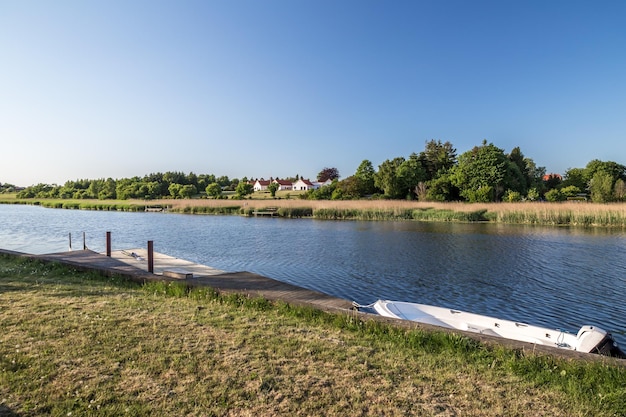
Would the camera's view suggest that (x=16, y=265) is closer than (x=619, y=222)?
Yes

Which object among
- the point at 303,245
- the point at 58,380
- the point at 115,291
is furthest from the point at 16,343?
the point at 303,245

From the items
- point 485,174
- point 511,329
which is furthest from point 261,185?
point 511,329

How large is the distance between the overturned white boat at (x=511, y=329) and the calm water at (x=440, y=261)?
1.75 meters

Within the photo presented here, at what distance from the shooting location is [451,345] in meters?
4.07

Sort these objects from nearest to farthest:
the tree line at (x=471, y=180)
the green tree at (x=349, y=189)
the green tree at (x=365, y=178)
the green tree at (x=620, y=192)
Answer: the green tree at (x=620, y=192) < the tree line at (x=471, y=180) < the green tree at (x=349, y=189) < the green tree at (x=365, y=178)

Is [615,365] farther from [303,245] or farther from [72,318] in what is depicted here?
[303,245]

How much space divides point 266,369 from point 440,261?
38.2 ft

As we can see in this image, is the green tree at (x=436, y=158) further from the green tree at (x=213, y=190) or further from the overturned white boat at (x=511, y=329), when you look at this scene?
the overturned white boat at (x=511, y=329)

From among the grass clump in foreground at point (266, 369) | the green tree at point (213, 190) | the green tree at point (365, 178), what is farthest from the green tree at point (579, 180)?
the grass clump in foreground at point (266, 369)

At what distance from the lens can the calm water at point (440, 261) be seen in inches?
343

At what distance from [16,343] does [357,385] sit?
11.7 ft

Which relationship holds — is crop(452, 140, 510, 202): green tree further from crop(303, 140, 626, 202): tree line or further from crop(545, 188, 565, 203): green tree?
crop(545, 188, 565, 203): green tree

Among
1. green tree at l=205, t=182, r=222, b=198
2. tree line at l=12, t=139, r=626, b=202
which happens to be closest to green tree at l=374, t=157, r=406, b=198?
tree line at l=12, t=139, r=626, b=202

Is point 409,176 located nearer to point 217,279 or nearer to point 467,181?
point 467,181
